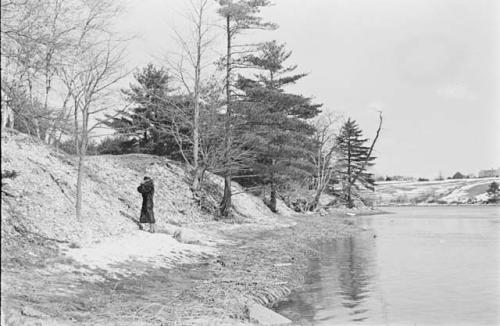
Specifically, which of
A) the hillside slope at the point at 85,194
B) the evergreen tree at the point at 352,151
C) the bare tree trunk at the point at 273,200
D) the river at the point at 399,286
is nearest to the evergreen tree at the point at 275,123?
the bare tree trunk at the point at 273,200

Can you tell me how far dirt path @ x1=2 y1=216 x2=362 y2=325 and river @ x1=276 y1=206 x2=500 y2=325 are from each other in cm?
86

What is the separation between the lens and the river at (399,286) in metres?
9.55

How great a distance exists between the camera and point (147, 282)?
10.5m

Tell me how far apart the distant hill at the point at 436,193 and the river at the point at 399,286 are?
252ft

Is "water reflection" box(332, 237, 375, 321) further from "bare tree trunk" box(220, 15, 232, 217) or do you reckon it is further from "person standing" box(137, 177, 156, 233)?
"bare tree trunk" box(220, 15, 232, 217)

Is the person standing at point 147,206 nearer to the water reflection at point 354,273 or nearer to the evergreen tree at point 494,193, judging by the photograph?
the water reflection at point 354,273

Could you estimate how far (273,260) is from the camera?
1516cm

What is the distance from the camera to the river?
9.55 meters

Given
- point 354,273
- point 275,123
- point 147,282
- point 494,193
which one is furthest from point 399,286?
point 494,193

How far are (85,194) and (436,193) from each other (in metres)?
103

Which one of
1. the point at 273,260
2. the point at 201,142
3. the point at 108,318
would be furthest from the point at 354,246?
the point at 108,318

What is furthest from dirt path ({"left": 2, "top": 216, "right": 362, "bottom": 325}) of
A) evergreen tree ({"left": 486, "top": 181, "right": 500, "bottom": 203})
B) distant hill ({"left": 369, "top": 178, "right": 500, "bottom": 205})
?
evergreen tree ({"left": 486, "top": 181, "right": 500, "bottom": 203})

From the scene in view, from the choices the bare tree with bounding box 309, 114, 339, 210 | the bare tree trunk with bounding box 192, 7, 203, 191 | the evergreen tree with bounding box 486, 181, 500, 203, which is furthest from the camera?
the evergreen tree with bounding box 486, 181, 500, 203

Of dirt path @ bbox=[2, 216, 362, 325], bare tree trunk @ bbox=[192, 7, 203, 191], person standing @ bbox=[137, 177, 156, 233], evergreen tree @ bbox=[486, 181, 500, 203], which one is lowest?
dirt path @ bbox=[2, 216, 362, 325]
